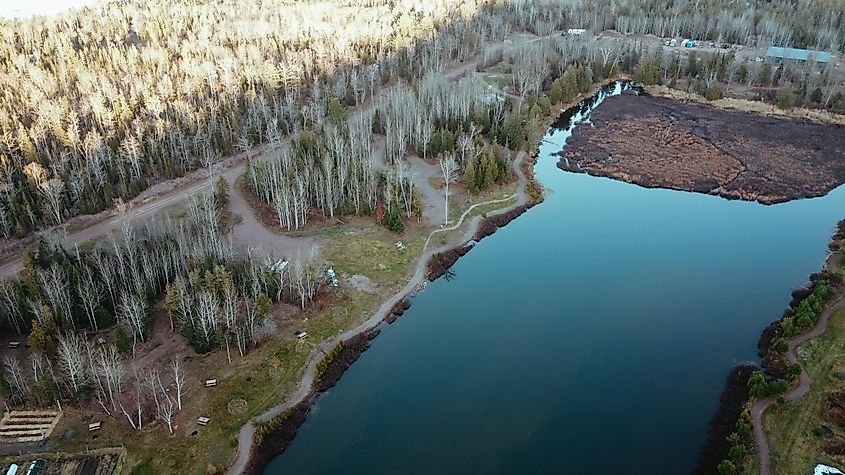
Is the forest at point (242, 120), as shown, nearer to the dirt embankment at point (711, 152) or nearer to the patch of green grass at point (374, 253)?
the patch of green grass at point (374, 253)

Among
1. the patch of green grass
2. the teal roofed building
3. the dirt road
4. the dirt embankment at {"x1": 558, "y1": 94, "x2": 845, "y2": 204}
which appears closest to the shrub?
the patch of green grass

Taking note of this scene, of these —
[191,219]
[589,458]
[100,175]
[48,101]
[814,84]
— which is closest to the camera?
[589,458]

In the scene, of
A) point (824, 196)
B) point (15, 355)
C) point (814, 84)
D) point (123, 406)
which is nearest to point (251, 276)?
point (123, 406)

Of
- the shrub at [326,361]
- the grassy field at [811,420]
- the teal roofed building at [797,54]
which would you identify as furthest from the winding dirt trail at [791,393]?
the teal roofed building at [797,54]

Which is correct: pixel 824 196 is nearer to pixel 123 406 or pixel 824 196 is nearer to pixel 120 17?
pixel 123 406

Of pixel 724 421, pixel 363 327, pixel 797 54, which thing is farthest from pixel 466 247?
pixel 797 54

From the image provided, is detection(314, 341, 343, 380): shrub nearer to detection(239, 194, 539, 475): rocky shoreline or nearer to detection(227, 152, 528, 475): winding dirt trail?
detection(239, 194, 539, 475): rocky shoreline

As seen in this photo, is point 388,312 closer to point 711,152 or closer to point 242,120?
point 242,120
